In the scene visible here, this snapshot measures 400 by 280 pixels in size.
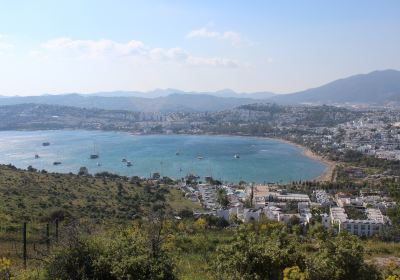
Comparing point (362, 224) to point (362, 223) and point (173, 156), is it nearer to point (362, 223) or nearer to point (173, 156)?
Answer: point (362, 223)

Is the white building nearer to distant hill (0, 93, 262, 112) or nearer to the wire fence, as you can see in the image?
the wire fence

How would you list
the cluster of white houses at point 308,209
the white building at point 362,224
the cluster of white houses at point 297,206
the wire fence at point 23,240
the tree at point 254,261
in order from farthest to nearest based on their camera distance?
the cluster of white houses at point 297,206 → the cluster of white houses at point 308,209 → the white building at point 362,224 → the wire fence at point 23,240 → the tree at point 254,261

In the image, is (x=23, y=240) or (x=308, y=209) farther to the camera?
(x=308, y=209)

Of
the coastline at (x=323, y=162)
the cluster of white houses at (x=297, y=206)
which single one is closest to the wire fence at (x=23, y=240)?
the cluster of white houses at (x=297, y=206)

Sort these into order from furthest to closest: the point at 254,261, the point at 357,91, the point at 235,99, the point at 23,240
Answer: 1. the point at 357,91
2. the point at 235,99
3. the point at 23,240
4. the point at 254,261

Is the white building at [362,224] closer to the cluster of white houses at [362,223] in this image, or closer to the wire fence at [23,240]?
the cluster of white houses at [362,223]

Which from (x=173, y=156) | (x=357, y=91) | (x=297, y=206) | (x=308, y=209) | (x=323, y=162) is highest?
(x=357, y=91)

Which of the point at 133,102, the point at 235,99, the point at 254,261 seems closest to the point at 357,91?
the point at 235,99
